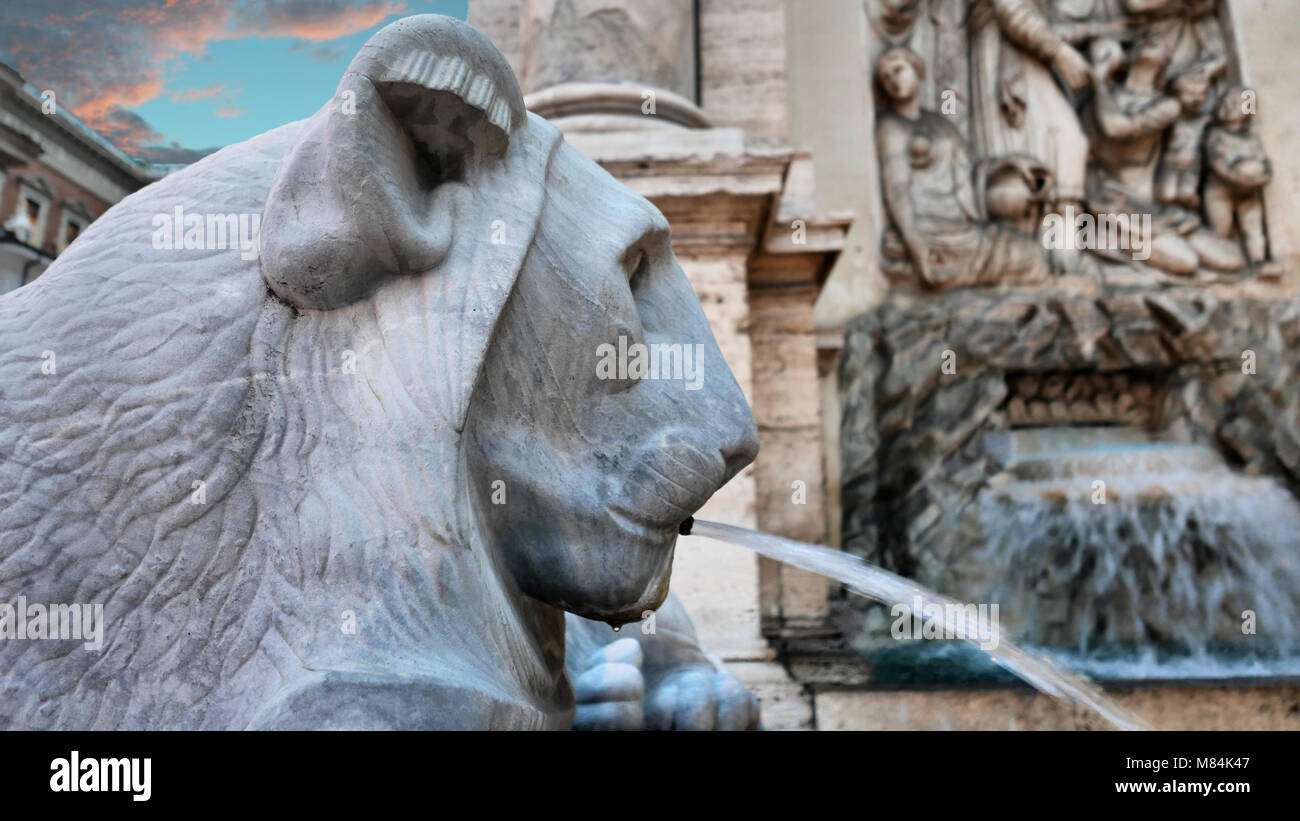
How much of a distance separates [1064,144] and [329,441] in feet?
17.0

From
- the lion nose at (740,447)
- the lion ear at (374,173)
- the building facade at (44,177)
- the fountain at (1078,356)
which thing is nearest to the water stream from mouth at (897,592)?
the lion nose at (740,447)

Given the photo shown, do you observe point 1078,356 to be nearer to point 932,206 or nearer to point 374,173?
point 932,206

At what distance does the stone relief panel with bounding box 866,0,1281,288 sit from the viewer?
5180 mm

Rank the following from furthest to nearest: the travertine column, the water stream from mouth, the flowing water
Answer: the flowing water → the travertine column → the water stream from mouth

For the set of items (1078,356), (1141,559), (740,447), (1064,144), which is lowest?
(1141,559)

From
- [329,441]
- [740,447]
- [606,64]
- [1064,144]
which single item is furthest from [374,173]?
[1064,144]

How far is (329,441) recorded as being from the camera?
35.8 inches

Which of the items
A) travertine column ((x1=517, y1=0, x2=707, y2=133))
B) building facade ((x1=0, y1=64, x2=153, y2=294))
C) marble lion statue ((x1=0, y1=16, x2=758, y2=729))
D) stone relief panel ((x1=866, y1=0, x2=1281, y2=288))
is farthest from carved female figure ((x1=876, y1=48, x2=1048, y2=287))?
marble lion statue ((x1=0, y1=16, x2=758, y2=729))

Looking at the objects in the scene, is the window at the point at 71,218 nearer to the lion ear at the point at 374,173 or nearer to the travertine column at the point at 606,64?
the lion ear at the point at 374,173

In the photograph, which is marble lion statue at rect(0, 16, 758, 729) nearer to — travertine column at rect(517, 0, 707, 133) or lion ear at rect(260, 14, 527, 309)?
lion ear at rect(260, 14, 527, 309)

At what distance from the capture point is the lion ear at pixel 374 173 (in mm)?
889

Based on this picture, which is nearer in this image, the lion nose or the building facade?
the lion nose
